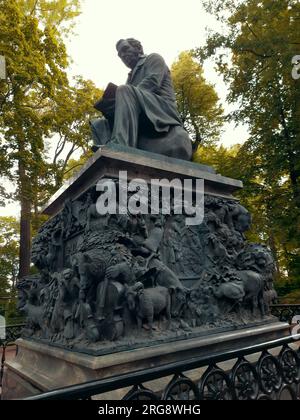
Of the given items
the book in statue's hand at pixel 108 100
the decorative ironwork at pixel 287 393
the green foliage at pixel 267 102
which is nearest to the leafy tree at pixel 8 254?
the green foliage at pixel 267 102

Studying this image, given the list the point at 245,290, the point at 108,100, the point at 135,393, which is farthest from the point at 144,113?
the point at 135,393

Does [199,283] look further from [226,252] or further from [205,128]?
[205,128]

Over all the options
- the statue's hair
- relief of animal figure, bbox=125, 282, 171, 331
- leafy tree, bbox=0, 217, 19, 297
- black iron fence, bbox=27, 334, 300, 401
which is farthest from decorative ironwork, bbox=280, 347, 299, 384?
leafy tree, bbox=0, 217, 19, 297

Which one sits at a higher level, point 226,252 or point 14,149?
point 14,149

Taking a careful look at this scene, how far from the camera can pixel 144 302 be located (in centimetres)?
386

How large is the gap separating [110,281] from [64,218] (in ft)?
6.20

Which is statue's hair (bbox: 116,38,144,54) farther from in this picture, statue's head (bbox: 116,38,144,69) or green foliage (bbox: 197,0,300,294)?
→ green foliage (bbox: 197,0,300,294)

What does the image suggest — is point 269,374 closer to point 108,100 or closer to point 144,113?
point 144,113

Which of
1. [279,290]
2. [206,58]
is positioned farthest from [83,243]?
[206,58]

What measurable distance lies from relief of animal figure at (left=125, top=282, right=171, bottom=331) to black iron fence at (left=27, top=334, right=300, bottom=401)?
70 cm

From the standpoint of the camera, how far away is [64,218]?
538 centimetres

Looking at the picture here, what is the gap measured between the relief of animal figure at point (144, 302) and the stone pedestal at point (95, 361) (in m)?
0.33

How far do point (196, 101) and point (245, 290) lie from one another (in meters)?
19.5

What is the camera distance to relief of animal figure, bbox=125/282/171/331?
150 inches
